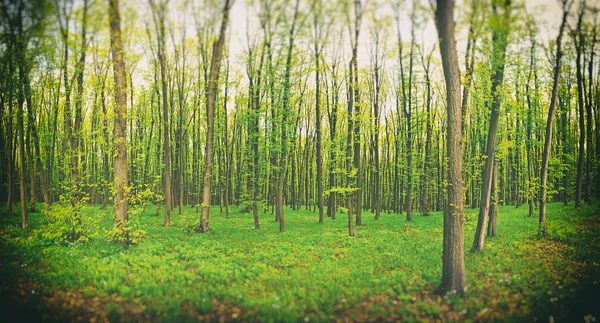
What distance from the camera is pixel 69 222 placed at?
1102 centimetres

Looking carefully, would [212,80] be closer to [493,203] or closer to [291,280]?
[291,280]

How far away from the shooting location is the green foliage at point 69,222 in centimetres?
1048

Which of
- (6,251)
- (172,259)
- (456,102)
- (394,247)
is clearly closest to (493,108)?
(456,102)

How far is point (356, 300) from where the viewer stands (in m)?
7.06

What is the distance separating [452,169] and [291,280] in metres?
5.25

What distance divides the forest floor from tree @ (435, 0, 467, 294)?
0.52 metres

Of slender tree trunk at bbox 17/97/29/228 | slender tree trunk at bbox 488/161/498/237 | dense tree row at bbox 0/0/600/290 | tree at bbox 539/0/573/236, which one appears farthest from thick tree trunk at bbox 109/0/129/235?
tree at bbox 539/0/573/236

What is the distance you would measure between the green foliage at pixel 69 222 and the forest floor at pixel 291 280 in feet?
1.35

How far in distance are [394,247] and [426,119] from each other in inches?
447

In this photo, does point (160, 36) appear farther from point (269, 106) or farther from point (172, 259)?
point (172, 259)

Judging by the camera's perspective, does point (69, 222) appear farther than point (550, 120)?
No

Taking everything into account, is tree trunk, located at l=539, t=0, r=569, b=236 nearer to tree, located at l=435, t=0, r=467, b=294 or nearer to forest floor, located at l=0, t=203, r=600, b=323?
forest floor, located at l=0, t=203, r=600, b=323

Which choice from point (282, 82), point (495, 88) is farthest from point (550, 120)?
point (282, 82)

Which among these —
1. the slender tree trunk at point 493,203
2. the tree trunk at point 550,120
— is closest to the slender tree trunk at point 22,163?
the slender tree trunk at point 493,203
